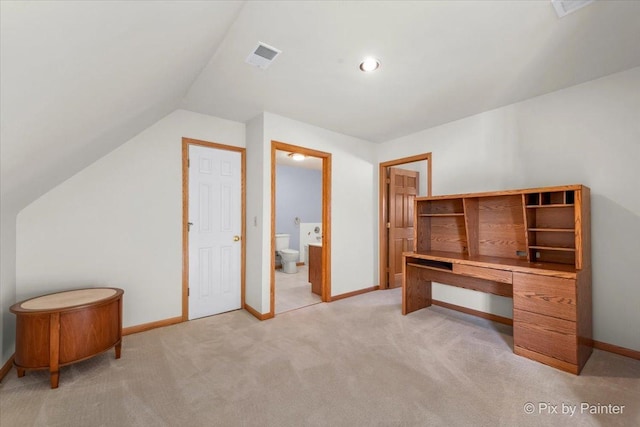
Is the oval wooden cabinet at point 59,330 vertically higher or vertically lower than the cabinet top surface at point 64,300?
lower

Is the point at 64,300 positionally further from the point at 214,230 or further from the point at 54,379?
the point at 214,230

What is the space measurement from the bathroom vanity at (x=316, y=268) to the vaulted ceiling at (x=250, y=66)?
216cm

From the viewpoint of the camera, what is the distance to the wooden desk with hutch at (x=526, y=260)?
2.04 m

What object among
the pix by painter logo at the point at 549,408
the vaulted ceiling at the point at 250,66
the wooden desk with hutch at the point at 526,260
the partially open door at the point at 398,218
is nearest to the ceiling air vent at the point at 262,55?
the vaulted ceiling at the point at 250,66

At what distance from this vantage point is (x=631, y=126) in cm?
223

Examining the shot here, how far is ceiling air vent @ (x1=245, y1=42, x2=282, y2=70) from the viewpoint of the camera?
1914 millimetres

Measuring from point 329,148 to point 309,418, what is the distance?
301 cm

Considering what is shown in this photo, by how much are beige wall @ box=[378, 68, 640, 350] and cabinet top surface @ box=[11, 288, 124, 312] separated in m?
3.77

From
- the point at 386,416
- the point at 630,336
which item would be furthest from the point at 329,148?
the point at 630,336

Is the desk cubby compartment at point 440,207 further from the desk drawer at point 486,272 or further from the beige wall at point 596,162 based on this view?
the desk drawer at point 486,272

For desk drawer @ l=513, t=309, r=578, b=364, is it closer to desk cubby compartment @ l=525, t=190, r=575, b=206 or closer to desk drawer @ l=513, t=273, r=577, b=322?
desk drawer @ l=513, t=273, r=577, b=322

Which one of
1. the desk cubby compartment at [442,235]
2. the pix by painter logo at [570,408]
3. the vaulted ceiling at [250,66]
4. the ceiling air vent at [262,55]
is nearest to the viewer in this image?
the vaulted ceiling at [250,66]

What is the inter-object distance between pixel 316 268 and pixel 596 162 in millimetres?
3401

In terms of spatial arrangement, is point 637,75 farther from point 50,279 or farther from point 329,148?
point 50,279
